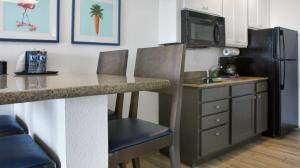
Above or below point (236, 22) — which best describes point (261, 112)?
below

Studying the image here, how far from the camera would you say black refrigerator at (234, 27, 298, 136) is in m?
3.34

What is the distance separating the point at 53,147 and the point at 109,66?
3.89ft

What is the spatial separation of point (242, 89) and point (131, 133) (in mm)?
2172

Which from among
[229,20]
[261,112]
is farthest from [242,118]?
Result: [229,20]

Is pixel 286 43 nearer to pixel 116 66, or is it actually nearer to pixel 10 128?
pixel 116 66

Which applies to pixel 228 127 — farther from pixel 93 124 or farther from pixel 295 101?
pixel 93 124

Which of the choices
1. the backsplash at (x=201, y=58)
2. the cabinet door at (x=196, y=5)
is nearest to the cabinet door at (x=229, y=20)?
the backsplash at (x=201, y=58)

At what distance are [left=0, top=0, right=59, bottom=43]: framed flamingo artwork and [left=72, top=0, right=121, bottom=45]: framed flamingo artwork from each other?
19 centimetres

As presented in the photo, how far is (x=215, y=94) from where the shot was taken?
2.56 metres

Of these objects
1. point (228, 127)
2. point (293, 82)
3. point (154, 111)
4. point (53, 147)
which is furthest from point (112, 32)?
point (293, 82)

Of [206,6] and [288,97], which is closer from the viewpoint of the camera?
[206,6]

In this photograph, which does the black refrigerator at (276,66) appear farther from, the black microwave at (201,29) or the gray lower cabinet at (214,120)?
the black microwave at (201,29)

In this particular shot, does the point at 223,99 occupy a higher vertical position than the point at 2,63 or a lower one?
lower

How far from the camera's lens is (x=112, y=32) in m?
2.49
